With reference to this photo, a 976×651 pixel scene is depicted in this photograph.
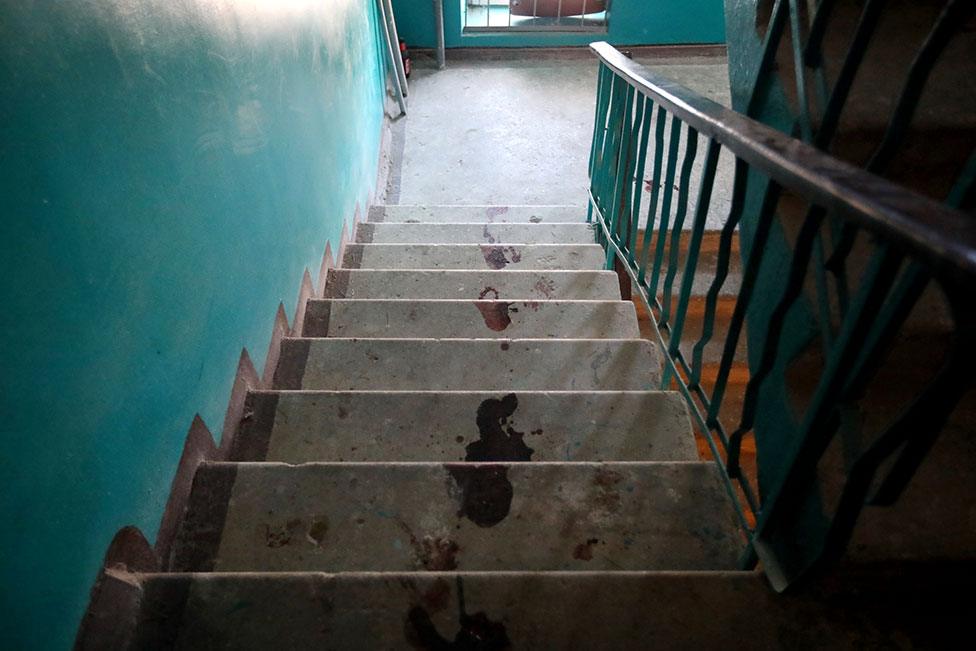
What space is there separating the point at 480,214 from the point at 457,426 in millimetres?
2515

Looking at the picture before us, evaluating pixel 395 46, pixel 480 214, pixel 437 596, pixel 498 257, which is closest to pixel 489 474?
pixel 437 596

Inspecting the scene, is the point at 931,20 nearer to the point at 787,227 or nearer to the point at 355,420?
the point at 787,227

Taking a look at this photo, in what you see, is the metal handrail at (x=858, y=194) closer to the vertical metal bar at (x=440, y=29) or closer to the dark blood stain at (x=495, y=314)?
the dark blood stain at (x=495, y=314)

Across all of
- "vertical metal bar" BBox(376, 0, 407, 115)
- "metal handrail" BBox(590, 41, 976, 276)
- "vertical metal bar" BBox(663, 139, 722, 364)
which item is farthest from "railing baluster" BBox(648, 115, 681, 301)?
"vertical metal bar" BBox(376, 0, 407, 115)

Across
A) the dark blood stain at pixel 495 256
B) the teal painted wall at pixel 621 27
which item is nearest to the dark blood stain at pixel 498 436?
the dark blood stain at pixel 495 256

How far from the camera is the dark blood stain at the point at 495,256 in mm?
2504

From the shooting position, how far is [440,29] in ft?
17.5

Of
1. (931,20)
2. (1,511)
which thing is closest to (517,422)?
(1,511)

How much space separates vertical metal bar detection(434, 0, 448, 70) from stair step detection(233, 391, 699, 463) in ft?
16.3

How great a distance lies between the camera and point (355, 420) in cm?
137

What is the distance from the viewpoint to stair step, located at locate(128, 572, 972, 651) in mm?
862

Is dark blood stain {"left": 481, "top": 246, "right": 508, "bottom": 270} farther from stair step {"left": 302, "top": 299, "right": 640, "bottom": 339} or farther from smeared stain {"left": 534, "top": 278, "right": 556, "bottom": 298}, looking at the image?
stair step {"left": 302, "top": 299, "right": 640, "bottom": 339}

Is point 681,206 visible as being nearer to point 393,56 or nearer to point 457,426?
Answer: point 457,426

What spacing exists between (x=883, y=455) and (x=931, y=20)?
1362mm
